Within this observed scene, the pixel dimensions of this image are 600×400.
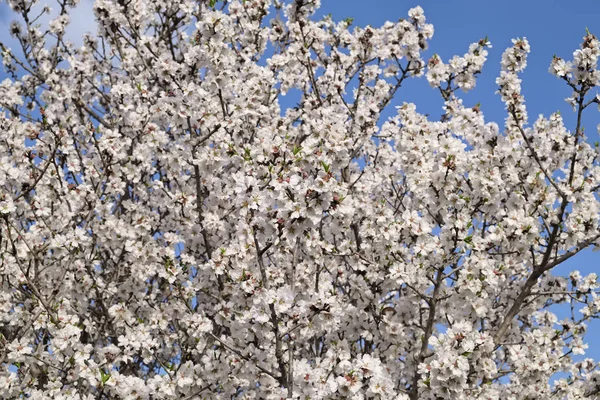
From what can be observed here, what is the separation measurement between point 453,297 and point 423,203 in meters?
1.65

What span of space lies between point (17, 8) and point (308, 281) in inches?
369

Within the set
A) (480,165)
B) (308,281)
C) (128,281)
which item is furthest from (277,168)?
(128,281)

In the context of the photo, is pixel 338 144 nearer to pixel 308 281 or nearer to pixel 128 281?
pixel 308 281

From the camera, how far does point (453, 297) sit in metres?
8.49

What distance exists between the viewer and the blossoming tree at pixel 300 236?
767cm

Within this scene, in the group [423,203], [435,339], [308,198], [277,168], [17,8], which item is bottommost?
[435,339]

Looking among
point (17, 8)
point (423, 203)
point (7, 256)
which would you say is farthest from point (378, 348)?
point (17, 8)

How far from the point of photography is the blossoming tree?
25.2 feet

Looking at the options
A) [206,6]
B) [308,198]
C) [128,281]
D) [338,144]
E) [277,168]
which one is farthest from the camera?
[206,6]

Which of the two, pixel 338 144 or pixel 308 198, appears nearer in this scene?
pixel 308 198

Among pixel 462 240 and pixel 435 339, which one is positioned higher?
pixel 462 240

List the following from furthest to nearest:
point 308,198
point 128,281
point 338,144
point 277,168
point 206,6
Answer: point 206,6 < point 128,281 < point 338,144 < point 277,168 < point 308,198

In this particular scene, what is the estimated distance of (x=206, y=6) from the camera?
13414 mm

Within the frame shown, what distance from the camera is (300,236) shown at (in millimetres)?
6852
